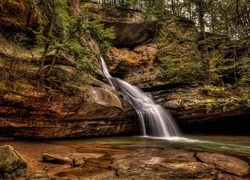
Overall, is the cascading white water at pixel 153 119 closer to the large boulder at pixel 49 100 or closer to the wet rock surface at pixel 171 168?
the large boulder at pixel 49 100

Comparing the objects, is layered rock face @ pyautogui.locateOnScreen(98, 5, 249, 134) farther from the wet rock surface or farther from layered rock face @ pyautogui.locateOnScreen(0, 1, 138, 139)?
the wet rock surface

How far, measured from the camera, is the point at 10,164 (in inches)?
126

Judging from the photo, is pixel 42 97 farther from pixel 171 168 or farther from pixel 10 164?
pixel 171 168

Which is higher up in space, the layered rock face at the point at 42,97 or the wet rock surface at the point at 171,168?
the layered rock face at the point at 42,97

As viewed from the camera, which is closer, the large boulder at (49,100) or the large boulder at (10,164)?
the large boulder at (10,164)

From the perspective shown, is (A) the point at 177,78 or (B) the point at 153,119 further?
(A) the point at 177,78

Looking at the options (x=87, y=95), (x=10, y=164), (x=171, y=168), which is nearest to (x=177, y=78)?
(x=87, y=95)

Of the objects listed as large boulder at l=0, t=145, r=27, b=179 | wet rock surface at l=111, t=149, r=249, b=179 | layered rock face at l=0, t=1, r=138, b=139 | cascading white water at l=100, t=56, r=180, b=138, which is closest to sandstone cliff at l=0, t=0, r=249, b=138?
layered rock face at l=0, t=1, r=138, b=139

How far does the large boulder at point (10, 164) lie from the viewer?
3.10 meters

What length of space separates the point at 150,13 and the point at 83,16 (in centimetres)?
1068

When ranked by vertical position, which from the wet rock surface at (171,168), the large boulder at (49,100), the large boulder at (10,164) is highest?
the large boulder at (49,100)

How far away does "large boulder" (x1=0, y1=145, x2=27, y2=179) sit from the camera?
310 centimetres

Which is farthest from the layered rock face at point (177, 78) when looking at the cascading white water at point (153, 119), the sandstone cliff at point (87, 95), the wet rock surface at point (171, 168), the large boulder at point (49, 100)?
the wet rock surface at point (171, 168)

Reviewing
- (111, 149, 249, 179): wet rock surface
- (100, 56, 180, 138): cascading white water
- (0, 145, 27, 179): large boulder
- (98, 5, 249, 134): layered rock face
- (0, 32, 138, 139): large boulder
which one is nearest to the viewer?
(0, 145, 27, 179): large boulder
